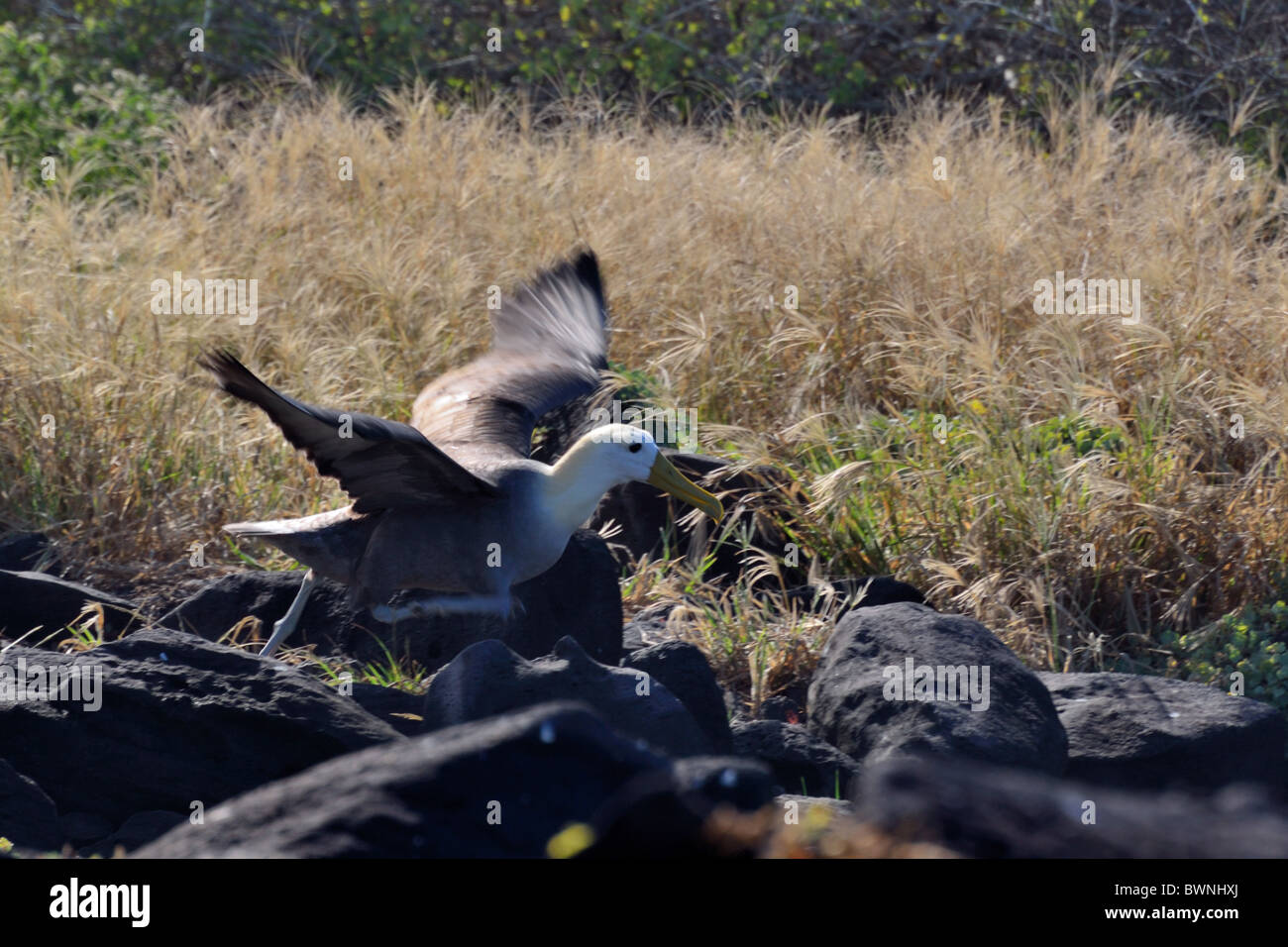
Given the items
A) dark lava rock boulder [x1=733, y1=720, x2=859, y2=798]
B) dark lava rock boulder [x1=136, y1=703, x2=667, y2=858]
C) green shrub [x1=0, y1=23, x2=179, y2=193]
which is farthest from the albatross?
green shrub [x1=0, y1=23, x2=179, y2=193]

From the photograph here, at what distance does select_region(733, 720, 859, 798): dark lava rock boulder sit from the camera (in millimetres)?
3861

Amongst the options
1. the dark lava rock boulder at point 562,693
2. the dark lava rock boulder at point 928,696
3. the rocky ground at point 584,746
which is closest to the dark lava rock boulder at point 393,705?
the rocky ground at point 584,746

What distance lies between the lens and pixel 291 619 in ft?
14.4

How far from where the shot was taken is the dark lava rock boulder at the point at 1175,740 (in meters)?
3.97

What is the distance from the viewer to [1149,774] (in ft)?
13.1

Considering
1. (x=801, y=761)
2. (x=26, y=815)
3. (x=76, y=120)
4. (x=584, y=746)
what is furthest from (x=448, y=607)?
(x=76, y=120)

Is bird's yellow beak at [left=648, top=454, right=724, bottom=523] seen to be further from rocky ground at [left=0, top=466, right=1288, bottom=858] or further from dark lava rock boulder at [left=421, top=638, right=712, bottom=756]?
dark lava rock boulder at [left=421, top=638, right=712, bottom=756]

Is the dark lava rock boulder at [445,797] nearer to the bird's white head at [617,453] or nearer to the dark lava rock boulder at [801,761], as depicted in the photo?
the dark lava rock boulder at [801,761]

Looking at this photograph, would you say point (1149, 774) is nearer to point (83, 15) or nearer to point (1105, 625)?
point (1105, 625)

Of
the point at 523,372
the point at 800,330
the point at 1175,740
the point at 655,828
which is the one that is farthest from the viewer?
the point at 800,330

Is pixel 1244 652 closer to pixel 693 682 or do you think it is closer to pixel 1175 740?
pixel 1175 740

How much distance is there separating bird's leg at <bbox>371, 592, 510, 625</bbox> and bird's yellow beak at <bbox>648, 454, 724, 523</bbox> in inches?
28.2

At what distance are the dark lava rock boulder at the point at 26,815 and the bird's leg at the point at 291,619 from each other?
990 mm

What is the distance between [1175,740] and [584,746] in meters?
2.16
